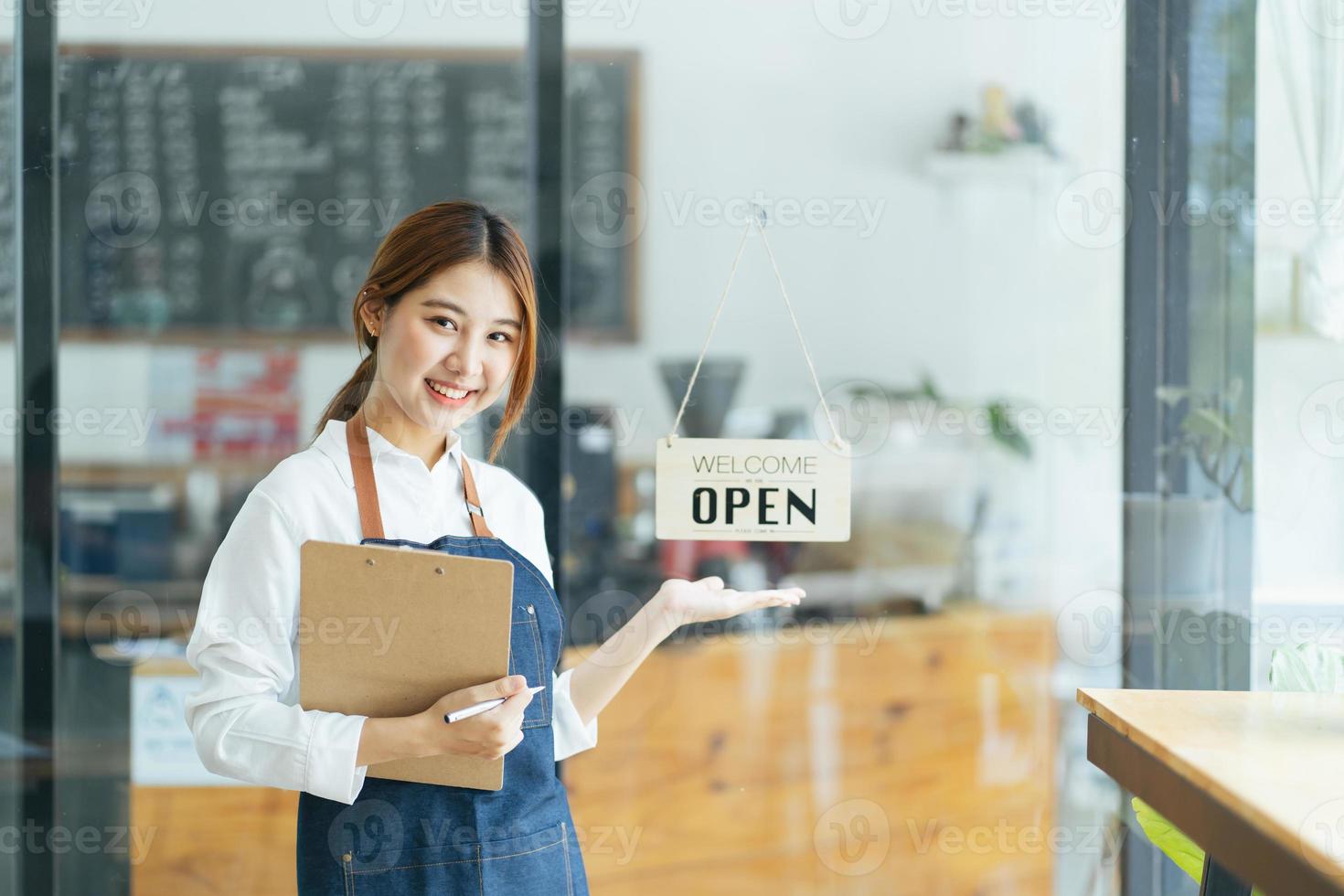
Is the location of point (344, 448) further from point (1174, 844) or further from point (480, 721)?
point (1174, 844)

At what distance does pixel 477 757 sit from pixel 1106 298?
1468 mm

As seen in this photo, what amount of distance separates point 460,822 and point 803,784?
976 millimetres

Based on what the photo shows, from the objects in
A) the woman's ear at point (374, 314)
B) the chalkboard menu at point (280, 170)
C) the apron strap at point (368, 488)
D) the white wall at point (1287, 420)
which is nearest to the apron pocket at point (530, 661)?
the apron strap at point (368, 488)

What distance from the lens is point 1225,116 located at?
1912 mm

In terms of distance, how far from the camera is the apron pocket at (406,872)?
1135 millimetres

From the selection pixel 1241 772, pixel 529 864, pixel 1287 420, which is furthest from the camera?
pixel 1287 420

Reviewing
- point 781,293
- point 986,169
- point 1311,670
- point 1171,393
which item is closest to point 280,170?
point 781,293

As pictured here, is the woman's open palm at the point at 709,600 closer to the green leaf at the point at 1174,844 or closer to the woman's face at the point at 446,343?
the woman's face at the point at 446,343

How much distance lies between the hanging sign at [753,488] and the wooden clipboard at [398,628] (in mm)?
375

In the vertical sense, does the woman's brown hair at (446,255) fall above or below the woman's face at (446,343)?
above

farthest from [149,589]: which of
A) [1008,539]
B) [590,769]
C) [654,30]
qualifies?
[1008,539]

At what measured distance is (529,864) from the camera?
1186 mm

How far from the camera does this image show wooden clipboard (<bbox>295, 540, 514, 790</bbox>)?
3.59ft

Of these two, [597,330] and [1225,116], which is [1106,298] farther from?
[597,330]
